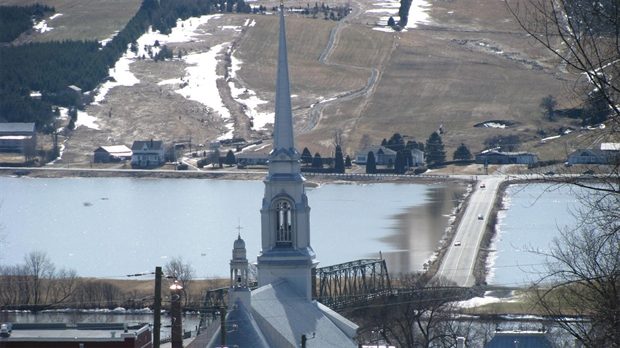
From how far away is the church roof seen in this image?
97.0 feet

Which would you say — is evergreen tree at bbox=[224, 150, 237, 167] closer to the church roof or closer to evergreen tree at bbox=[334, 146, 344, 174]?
evergreen tree at bbox=[334, 146, 344, 174]

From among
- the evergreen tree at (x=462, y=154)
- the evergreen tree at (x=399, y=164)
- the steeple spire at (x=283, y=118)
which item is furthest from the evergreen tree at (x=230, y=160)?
the steeple spire at (x=283, y=118)

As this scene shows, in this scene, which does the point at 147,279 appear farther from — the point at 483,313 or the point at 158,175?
the point at 158,175

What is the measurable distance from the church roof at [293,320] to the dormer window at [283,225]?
1360 mm

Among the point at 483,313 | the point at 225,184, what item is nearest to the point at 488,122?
the point at 225,184

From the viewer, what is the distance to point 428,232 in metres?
85.4

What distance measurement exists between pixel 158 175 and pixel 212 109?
36.3 meters

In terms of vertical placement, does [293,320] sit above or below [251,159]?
below

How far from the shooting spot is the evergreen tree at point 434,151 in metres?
138

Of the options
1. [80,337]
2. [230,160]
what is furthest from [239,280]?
[230,160]

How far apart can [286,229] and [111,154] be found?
120m

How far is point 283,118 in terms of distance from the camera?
39.2 meters

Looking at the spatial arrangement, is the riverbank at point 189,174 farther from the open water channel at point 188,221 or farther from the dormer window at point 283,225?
the dormer window at point 283,225

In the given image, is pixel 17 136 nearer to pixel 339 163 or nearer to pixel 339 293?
pixel 339 163
